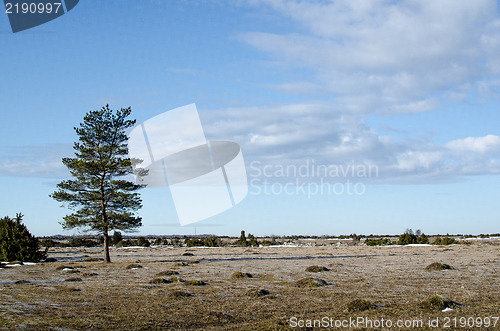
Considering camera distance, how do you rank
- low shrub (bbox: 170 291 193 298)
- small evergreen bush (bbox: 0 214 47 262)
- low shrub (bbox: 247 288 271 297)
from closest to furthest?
low shrub (bbox: 170 291 193 298) → low shrub (bbox: 247 288 271 297) → small evergreen bush (bbox: 0 214 47 262)

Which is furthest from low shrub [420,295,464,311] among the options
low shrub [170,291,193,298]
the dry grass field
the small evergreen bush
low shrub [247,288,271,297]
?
the small evergreen bush

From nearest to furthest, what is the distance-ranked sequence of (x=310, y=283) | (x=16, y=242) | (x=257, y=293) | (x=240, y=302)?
(x=240, y=302) < (x=257, y=293) < (x=310, y=283) < (x=16, y=242)

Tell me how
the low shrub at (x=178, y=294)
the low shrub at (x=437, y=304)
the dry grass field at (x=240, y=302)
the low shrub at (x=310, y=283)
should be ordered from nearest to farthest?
1. the dry grass field at (x=240, y=302)
2. the low shrub at (x=437, y=304)
3. the low shrub at (x=178, y=294)
4. the low shrub at (x=310, y=283)

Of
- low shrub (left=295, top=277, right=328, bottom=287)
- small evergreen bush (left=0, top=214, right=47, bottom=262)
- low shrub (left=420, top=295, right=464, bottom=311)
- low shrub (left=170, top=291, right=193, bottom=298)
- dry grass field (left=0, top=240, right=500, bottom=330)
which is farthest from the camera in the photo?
small evergreen bush (left=0, top=214, right=47, bottom=262)

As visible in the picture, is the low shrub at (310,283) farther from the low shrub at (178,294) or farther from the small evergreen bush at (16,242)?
the small evergreen bush at (16,242)

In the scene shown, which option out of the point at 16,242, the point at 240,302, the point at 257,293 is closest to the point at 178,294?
the point at 240,302

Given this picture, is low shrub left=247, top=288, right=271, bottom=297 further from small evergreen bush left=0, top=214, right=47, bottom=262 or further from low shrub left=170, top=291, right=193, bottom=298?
small evergreen bush left=0, top=214, right=47, bottom=262

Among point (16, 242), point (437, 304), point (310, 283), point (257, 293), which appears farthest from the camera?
point (16, 242)

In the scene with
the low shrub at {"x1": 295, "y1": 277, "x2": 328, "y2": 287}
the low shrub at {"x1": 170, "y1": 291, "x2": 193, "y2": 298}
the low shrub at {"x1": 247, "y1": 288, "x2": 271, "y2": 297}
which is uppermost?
the low shrub at {"x1": 170, "y1": 291, "x2": 193, "y2": 298}

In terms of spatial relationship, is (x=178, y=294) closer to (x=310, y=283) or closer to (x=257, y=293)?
(x=257, y=293)

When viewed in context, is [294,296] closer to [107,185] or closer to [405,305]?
[405,305]

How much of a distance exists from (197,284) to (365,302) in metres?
9.59

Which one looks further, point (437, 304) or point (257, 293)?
point (257, 293)

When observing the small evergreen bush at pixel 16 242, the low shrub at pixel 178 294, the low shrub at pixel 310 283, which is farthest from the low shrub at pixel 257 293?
the small evergreen bush at pixel 16 242
